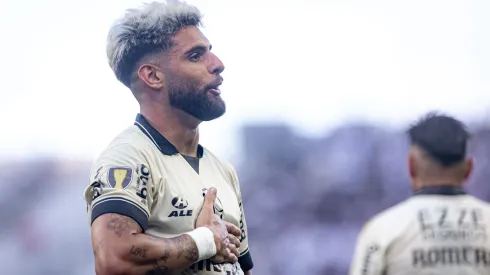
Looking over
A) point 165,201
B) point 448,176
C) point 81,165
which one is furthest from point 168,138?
point 81,165

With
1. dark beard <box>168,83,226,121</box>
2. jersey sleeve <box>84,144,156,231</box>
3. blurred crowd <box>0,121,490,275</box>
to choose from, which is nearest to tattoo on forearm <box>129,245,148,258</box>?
jersey sleeve <box>84,144,156,231</box>

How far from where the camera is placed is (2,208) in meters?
23.9

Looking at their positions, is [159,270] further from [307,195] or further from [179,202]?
[307,195]

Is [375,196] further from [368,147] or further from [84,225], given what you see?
[84,225]

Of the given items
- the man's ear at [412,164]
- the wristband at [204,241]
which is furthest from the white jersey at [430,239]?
the wristband at [204,241]

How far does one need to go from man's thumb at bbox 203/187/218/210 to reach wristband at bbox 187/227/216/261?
14 centimetres

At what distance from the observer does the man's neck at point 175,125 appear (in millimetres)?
4297

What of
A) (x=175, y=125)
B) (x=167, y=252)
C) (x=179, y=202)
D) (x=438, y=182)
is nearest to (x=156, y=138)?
(x=175, y=125)

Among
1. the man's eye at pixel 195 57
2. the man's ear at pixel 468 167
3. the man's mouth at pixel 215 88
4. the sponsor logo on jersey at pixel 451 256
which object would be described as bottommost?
the sponsor logo on jersey at pixel 451 256

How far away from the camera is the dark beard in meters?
4.31

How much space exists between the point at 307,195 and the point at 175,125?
16532mm

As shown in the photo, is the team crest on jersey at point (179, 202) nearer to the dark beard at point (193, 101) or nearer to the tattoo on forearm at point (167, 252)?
the tattoo on forearm at point (167, 252)

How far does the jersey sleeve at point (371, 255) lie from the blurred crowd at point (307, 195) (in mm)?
14908

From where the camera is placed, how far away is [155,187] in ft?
12.9
